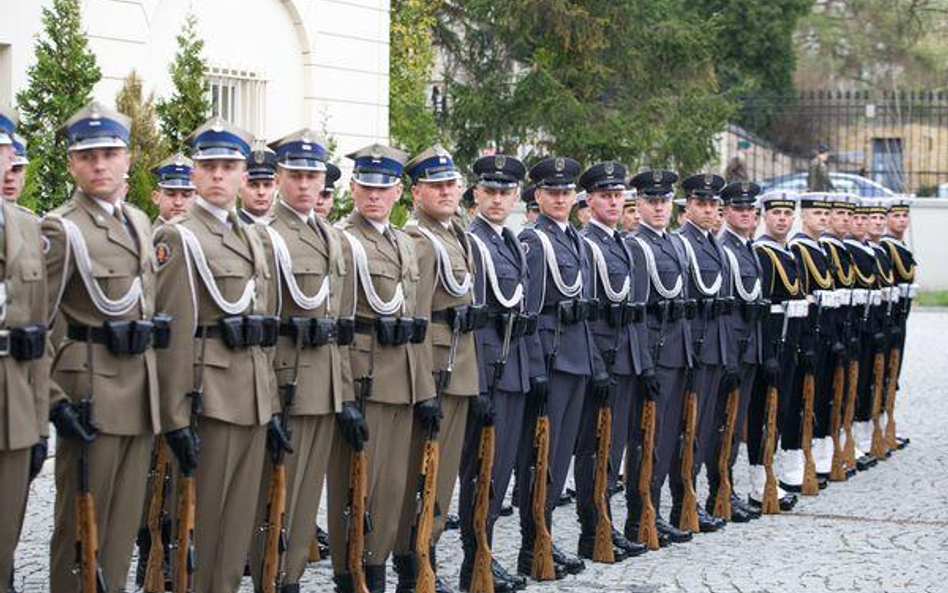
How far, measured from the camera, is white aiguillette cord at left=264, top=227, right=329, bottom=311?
289 inches

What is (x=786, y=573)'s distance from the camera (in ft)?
29.7

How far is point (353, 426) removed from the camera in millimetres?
7605

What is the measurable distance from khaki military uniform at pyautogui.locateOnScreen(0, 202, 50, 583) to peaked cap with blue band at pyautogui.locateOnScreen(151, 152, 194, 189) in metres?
3.27

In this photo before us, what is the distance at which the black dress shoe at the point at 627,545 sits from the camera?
951cm

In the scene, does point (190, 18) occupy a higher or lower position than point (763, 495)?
higher

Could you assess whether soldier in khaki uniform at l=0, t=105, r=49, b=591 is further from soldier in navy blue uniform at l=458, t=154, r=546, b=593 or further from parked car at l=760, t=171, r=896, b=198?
parked car at l=760, t=171, r=896, b=198

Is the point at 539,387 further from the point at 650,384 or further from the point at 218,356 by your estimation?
the point at 218,356

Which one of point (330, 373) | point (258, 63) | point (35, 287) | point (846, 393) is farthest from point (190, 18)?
point (35, 287)

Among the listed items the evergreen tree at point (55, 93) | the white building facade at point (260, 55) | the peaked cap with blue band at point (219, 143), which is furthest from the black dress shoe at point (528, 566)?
the white building facade at point (260, 55)

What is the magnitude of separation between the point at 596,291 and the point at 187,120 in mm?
5221

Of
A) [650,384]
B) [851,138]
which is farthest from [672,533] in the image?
[851,138]

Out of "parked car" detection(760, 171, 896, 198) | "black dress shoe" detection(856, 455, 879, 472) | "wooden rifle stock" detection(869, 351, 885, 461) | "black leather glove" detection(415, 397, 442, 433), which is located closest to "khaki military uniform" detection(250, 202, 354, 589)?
"black leather glove" detection(415, 397, 442, 433)

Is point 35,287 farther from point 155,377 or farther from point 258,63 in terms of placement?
point 258,63

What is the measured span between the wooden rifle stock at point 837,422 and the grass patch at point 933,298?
56.5 feet
